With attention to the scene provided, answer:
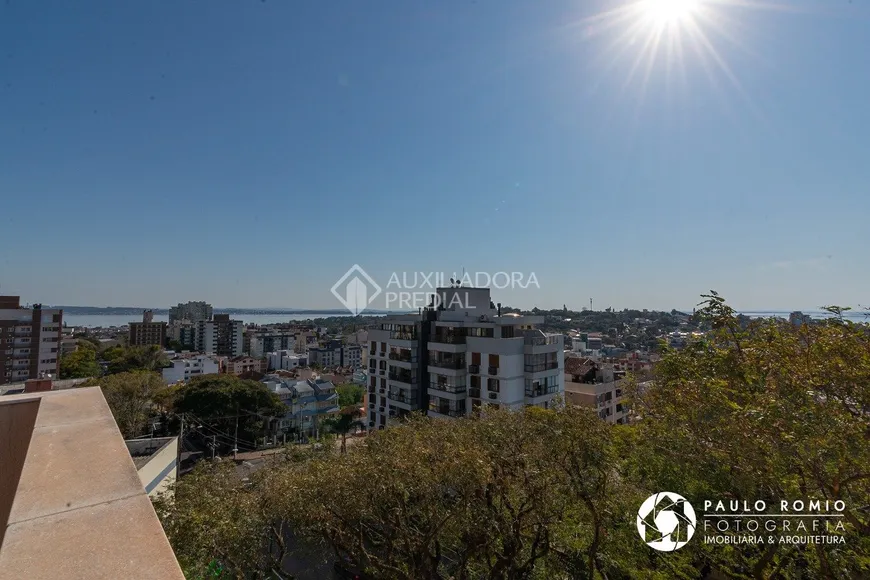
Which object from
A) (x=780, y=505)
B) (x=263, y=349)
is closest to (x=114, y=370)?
(x=263, y=349)

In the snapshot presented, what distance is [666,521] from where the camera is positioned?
5.97 metres

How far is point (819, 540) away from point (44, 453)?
679 cm

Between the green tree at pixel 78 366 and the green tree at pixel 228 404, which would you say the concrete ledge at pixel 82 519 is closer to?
the green tree at pixel 228 404

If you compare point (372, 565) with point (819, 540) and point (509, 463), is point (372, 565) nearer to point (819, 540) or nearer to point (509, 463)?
point (509, 463)

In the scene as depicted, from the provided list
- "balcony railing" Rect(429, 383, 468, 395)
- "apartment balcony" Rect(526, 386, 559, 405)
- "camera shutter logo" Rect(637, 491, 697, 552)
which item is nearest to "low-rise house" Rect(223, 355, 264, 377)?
"balcony railing" Rect(429, 383, 468, 395)

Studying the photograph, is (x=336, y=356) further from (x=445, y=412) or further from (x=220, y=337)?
(x=445, y=412)

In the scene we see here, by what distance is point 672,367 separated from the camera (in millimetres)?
6852

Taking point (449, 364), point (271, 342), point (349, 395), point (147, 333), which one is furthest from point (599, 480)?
point (147, 333)

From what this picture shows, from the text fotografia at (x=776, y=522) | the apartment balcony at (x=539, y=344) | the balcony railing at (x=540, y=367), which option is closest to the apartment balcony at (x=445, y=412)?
the balcony railing at (x=540, y=367)

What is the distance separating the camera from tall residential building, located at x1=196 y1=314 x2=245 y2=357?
8569 cm

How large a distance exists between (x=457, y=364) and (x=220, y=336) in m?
84.2

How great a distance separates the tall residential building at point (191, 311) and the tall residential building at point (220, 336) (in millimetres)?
51514

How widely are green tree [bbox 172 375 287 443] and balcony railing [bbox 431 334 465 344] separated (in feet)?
55.2

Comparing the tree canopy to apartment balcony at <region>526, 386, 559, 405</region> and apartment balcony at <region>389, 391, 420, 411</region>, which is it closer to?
apartment balcony at <region>526, 386, 559, 405</region>
